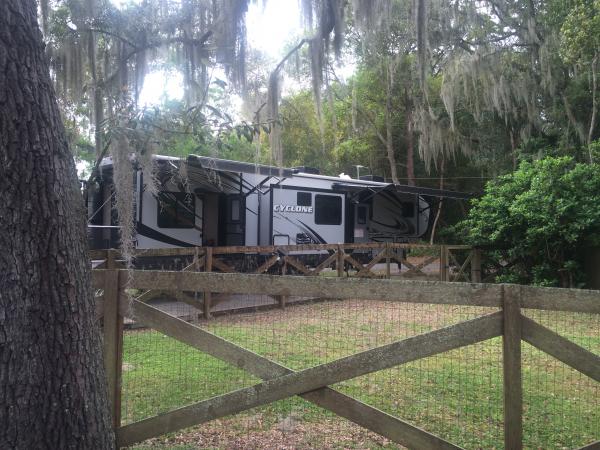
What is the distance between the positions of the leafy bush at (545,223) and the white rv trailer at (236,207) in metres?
4.05

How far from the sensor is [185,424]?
3111 millimetres

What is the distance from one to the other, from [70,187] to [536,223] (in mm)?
10729

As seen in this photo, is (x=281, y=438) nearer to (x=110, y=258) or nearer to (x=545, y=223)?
(x=110, y=258)

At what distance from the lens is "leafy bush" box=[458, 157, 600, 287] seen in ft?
35.9

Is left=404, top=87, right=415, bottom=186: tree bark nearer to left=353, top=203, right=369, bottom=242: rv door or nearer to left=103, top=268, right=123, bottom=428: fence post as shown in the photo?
left=353, top=203, right=369, bottom=242: rv door

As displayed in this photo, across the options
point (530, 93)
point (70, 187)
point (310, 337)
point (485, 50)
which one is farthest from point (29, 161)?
point (530, 93)

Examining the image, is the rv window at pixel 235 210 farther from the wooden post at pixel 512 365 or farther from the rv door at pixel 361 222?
the wooden post at pixel 512 365

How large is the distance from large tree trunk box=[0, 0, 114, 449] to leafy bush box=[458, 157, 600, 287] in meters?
10.4

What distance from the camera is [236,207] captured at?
1293cm

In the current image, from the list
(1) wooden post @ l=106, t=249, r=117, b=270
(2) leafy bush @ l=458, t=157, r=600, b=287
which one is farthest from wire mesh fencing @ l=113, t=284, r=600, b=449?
(2) leafy bush @ l=458, t=157, r=600, b=287

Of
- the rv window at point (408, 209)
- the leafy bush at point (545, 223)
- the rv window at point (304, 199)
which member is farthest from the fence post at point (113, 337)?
the rv window at point (408, 209)

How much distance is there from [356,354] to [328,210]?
12.3 metres

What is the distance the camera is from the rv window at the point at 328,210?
48.5ft

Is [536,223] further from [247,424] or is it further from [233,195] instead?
[247,424]
